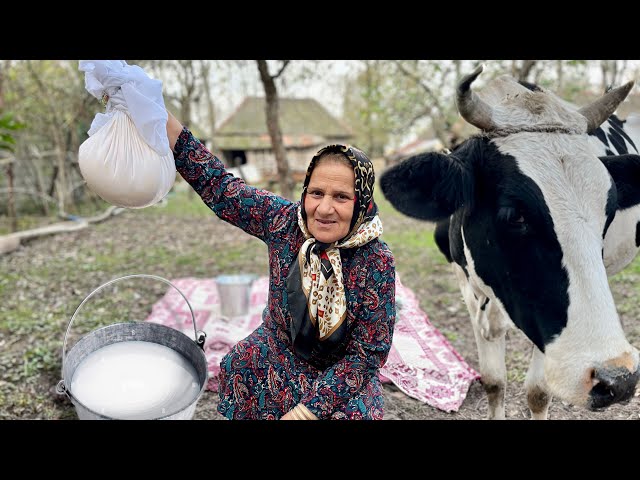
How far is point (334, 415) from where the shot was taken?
183cm

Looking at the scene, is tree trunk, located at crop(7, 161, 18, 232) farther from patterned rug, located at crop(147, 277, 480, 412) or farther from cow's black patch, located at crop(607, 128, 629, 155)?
cow's black patch, located at crop(607, 128, 629, 155)

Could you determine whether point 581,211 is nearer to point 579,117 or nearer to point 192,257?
point 579,117

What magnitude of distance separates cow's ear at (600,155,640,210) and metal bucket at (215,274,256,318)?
3.13m

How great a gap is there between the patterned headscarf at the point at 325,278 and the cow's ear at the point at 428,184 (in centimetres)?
19

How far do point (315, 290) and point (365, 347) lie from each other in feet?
0.94

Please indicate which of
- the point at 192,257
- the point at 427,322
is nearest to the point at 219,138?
the point at 192,257

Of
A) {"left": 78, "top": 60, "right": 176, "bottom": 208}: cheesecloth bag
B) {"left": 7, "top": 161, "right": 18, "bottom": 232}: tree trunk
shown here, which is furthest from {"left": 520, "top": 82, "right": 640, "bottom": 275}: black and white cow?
{"left": 7, "top": 161, "right": 18, "bottom": 232}: tree trunk

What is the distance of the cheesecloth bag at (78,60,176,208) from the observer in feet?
5.58

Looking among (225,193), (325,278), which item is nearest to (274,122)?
(225,193)

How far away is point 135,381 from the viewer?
1.79m

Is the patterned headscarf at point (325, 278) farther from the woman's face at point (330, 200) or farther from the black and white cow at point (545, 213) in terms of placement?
the black and white cow at point (545, 213)

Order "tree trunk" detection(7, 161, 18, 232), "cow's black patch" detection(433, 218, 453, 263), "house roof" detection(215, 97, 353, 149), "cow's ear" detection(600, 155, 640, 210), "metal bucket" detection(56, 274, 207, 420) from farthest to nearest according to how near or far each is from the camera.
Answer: "house roof" detection(215, 97, 353, 149) → "tree trunk" detection(7, 161, 18, 232) → "cow's black patch" detection(433, 218, 453, 263) → "cow's ear" detection(600, 155, 640, 210) → "metal bucket" detection(56, 274, 207, 420)

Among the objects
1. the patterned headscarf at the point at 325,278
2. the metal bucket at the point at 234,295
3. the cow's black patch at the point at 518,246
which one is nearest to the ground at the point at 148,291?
the metal bucket at the point at 234,295

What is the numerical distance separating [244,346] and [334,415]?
522 millimetres
